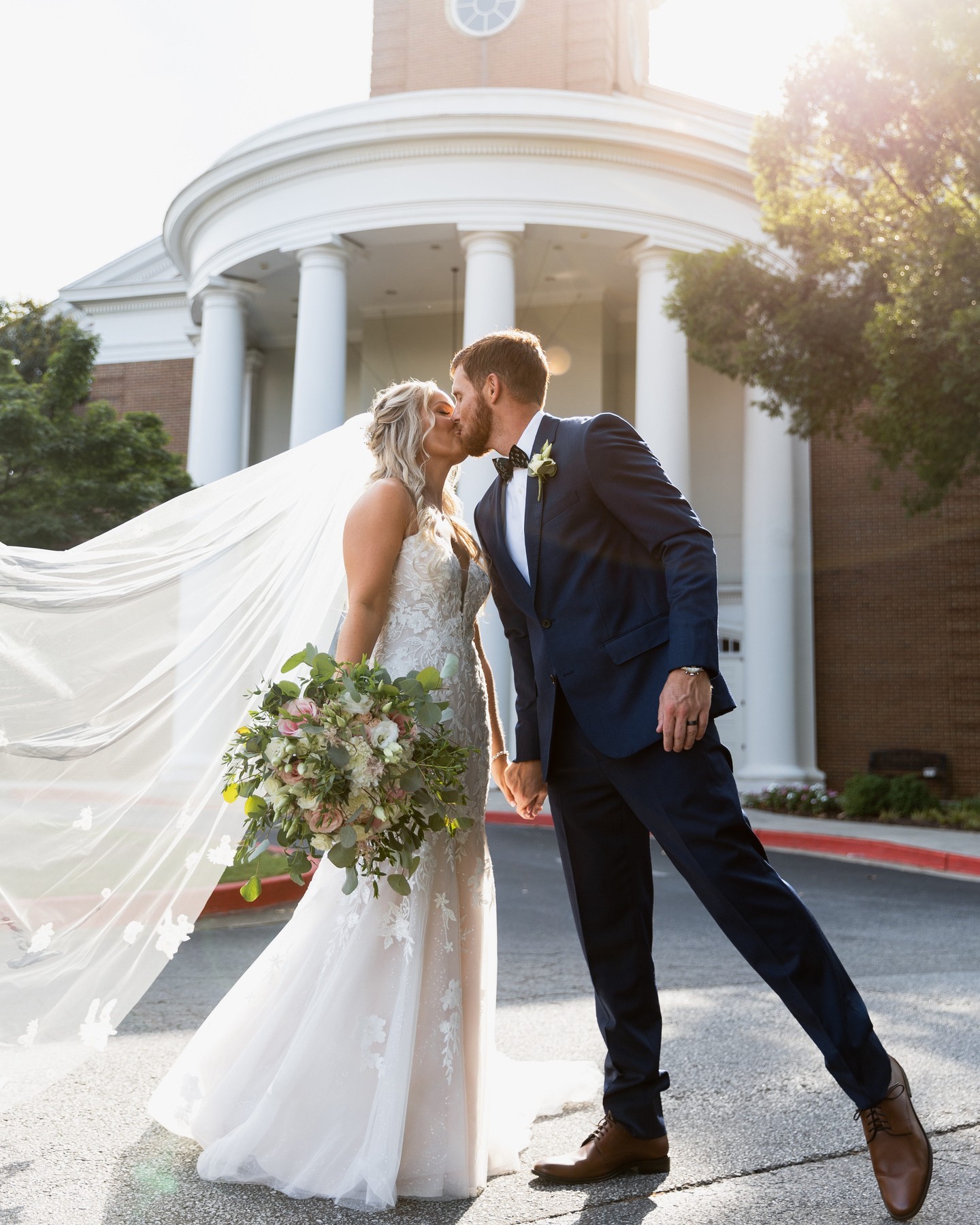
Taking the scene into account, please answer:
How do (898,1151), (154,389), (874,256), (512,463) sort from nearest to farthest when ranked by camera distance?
(898,1151), (512,463), (874,256), (154,389)

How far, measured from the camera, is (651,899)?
3.42 m

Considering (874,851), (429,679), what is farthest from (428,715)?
(874,851)

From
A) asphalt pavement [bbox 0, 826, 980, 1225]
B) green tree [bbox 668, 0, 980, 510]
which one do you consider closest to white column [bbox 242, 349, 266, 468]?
green tree [bbox 668, 0, 980, 510]

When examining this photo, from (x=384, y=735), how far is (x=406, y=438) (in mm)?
1093

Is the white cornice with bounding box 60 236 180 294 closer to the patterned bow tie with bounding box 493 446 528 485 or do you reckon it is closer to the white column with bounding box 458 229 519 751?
the white column with bounding box 458 229 519 751

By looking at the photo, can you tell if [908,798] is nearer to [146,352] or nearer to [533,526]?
[533,526]

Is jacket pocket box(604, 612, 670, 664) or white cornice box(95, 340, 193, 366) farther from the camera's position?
white cornice box(95, 340, 193, 366)

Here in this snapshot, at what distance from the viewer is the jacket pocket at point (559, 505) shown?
132 inches

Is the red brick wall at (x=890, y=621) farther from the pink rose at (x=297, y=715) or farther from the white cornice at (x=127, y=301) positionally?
the pink rose at (x=297, y=715)

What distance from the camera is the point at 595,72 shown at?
77.2 ft

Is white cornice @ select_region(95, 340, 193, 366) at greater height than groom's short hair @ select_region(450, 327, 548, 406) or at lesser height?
greater

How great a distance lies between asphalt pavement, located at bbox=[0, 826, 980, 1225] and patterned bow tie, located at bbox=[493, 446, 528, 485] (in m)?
2.03

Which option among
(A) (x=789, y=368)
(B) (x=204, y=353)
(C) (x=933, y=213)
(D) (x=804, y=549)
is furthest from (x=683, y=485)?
(B) (x=204, y=353)

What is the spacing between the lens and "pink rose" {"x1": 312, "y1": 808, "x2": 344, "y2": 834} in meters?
3.02
